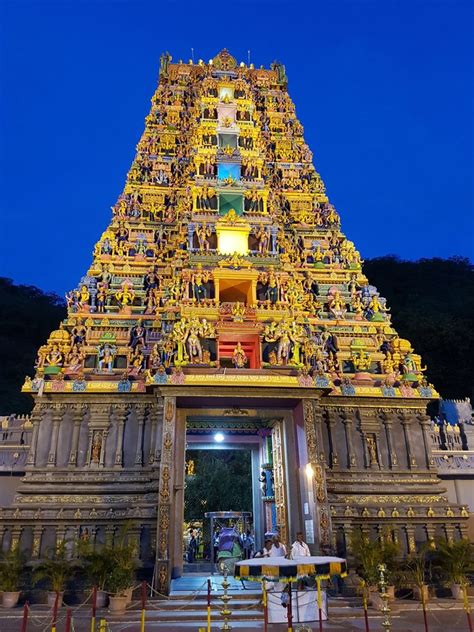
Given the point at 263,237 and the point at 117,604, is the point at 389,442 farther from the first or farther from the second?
the point at 117,604

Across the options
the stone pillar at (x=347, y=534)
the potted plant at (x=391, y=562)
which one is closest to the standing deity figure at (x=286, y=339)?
the stone pillar at (x=347, y=534)

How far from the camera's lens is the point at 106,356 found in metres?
17.4

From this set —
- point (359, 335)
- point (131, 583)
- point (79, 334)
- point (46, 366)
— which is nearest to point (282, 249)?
point (359, 335)

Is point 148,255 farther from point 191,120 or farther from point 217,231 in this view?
point 191,120

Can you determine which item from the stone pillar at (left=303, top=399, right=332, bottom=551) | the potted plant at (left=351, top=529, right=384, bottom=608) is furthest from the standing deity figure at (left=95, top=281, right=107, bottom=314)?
the potted plant at (left=351, top=529, right=384, bottom=608)

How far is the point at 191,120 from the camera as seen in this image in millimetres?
27672

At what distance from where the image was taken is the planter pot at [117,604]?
11.4m

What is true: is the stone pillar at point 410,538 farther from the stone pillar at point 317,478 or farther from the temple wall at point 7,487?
the temple wall at point 7,487

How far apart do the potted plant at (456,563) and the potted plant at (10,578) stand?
10.6 meters

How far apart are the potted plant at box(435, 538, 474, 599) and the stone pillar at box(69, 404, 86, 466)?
10.7 m

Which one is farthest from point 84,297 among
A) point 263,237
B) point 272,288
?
point 263,237

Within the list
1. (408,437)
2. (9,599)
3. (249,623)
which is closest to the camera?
(249,623)

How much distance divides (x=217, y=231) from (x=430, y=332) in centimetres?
2772

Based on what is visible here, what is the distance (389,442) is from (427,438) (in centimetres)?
140
